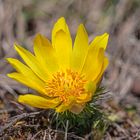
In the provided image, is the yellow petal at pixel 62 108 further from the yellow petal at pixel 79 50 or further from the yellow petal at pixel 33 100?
the yellow petal at pixel 79 50

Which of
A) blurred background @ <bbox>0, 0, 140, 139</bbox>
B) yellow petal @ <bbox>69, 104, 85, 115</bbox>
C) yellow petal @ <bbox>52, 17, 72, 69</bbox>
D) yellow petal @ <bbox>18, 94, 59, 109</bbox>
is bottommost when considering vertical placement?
yellow petal @ <bbox>69, 104, 85, 115</bbox>

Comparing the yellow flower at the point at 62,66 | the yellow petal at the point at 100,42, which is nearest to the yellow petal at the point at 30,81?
the yellow flower at the point at 62,66

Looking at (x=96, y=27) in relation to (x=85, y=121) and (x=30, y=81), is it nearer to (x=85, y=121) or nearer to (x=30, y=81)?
(x=85, y=121)

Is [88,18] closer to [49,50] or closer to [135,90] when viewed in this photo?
[135,90]

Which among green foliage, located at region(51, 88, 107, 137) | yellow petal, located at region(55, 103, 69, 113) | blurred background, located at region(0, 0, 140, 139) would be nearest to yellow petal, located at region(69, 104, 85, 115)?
yellow petal, located at region(55, 103, 69, 113)

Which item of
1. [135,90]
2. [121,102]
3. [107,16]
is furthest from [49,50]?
[107,16]

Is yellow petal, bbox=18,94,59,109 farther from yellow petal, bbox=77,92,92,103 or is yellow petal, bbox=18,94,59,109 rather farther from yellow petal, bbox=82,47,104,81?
yellow petal, bbox=82,47,104,81

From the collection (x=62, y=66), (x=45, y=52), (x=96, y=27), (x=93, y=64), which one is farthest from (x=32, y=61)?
(x=96, y=27)
